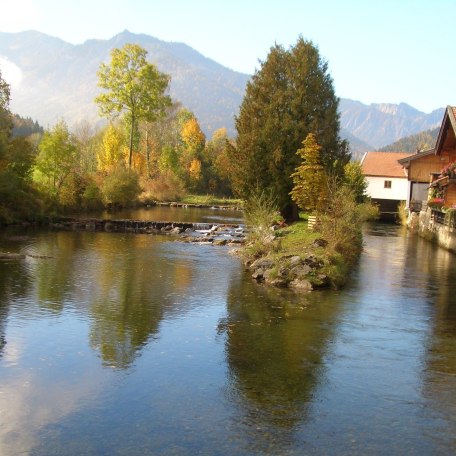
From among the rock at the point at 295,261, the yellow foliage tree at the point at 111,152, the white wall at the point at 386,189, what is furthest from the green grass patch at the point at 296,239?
the yellow foliage tree at the point at 111,152

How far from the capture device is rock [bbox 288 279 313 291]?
62.0 feet

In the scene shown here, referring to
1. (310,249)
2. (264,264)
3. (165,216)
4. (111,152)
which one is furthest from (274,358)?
(111,152)

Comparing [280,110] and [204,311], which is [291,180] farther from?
[204,311]

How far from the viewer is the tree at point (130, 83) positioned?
61.2m

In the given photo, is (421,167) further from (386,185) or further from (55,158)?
(55,158)

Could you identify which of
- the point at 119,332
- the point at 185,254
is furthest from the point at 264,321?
the point at 185,254

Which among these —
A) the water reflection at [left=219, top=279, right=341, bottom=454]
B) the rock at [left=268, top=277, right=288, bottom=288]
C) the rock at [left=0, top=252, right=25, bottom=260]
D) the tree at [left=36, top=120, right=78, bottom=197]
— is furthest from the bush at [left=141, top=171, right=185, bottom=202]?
the water reflection at [left=219, top=279, right=341, bottom=454]

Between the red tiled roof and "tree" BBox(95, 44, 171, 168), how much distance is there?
2432 cm

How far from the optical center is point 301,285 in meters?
19.1

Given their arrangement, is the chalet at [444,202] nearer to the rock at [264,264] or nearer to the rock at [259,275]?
the rock at [264,264]

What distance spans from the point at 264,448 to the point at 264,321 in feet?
22.5

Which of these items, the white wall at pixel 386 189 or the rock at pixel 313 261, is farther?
the white wall at pixel 386 189

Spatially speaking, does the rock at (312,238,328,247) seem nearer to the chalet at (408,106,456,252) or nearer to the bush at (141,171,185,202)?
the chalet at (408,106,456,252)

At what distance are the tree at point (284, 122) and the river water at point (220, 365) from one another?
44.8 ft
